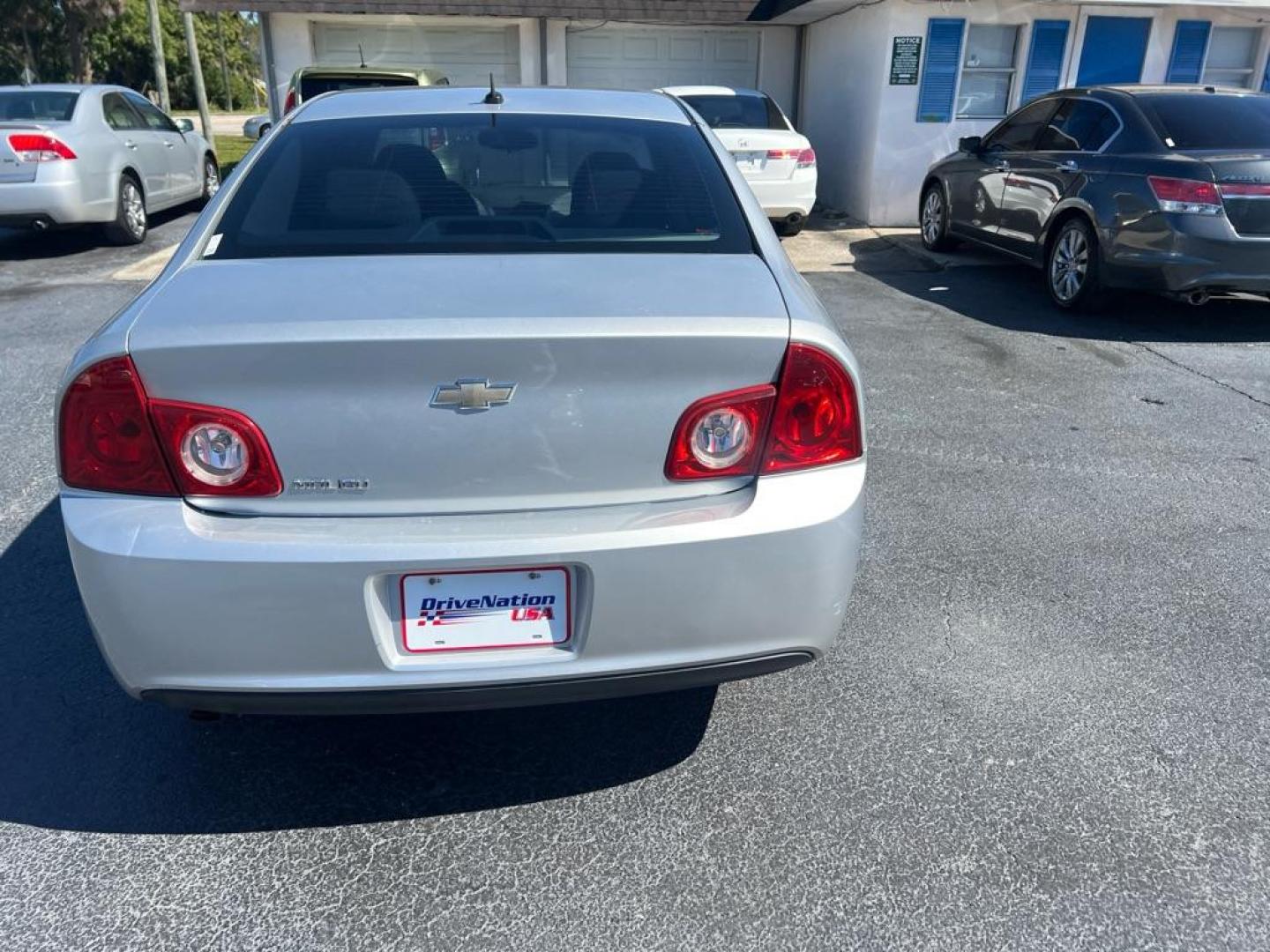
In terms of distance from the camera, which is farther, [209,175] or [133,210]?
[209,175]

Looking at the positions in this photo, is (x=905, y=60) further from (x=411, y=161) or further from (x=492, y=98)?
(x=411, y=161)

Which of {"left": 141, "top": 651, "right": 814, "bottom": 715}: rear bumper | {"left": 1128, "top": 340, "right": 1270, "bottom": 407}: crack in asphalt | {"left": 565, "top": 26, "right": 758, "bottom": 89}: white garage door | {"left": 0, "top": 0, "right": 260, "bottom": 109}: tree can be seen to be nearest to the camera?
{"left": 141, "top": 651, "right": 814, "bottom": 715}: rear bumper

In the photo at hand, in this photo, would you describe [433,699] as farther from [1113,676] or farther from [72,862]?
[1113,676]

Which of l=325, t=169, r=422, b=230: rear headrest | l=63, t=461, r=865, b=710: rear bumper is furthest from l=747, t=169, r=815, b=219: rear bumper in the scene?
l=63, t=461, r=865, b=710: rear bumper

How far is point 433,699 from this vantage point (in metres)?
2.01

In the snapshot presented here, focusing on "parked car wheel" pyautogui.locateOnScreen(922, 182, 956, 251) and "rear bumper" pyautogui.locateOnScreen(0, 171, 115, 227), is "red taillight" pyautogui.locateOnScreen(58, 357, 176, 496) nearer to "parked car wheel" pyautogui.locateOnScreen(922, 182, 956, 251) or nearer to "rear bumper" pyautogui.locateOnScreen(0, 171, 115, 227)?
"rear bumper" pyautogui.locateOnScreen(0, 171, 115, 227)

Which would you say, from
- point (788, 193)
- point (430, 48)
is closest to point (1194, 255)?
point (788, 193)

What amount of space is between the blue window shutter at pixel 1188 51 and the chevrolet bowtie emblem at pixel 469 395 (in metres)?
12.9

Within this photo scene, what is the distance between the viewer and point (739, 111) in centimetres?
1052

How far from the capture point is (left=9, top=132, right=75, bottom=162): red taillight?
8586mm

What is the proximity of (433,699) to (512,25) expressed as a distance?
1379 centimetres

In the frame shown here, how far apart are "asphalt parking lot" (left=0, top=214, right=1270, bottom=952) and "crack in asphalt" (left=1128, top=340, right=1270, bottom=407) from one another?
1936 millimetres

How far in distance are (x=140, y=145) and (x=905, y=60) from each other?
339 inches

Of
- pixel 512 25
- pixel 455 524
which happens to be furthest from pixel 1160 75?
pixel 455 524
